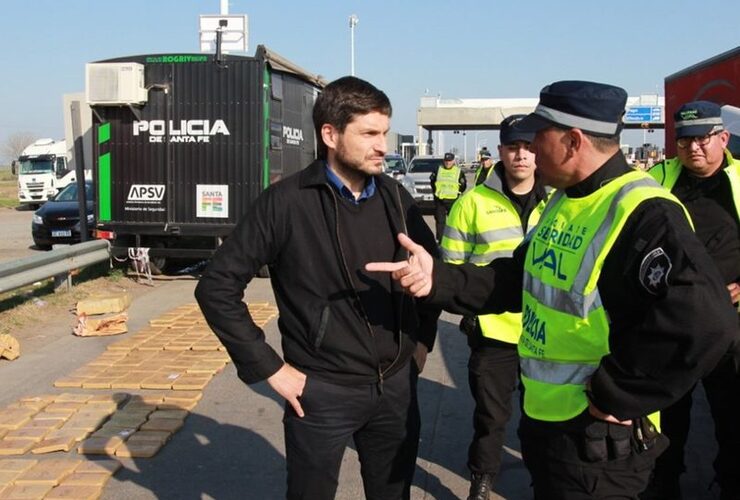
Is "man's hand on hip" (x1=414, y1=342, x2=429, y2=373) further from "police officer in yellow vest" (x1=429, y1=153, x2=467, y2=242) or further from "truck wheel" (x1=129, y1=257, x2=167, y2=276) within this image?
"police officer in yellow vest" (x1=429, y1=153, x2=467, y2=242)

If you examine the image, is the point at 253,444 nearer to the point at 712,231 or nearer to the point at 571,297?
the point at 712,231

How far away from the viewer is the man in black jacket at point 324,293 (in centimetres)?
286

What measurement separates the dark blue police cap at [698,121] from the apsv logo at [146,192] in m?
8.53

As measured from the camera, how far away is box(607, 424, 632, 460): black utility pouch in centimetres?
228

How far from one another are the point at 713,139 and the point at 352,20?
4684 cm

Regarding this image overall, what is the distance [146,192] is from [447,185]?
7943 mm

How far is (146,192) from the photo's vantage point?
37.3ft

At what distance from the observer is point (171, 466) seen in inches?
188

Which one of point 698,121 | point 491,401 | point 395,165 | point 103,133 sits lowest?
point 491,401

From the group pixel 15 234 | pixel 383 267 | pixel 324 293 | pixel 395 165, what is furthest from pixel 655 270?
pixel 395 165

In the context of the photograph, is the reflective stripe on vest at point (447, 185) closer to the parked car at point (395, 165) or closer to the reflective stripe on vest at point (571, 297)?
the parked car at point (395, 165)

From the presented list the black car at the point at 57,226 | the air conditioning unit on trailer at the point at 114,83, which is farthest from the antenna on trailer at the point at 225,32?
the black car at the point at 57,226

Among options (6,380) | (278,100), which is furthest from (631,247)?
(278,100)

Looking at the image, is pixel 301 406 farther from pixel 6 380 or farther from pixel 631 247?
pixel 6 380
